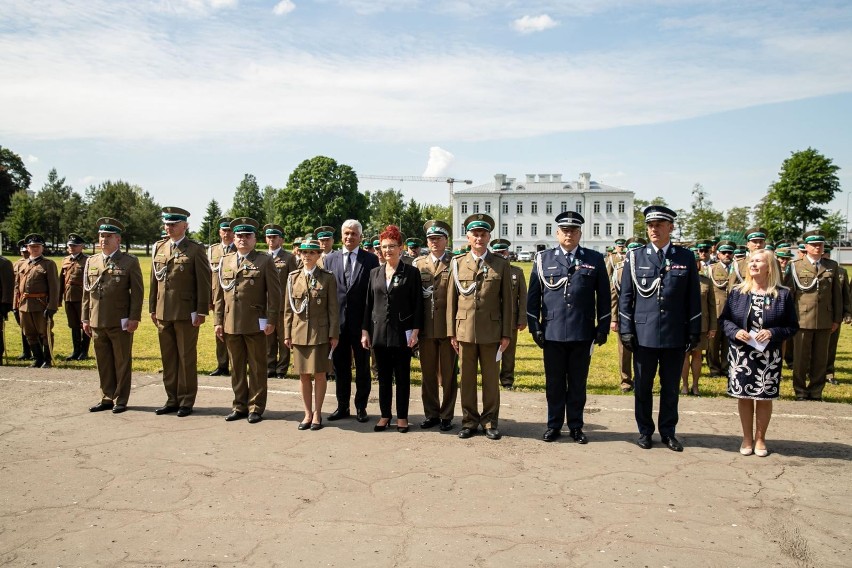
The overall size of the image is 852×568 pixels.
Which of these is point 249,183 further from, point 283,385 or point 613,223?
point 283,385

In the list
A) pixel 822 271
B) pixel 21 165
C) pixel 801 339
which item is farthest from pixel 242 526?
pixel 21 165

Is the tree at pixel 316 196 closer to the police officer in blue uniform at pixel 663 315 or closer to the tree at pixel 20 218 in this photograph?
the tree at pixel 20 218

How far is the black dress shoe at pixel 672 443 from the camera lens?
6.35m

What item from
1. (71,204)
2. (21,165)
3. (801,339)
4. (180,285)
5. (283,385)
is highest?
(21,165)

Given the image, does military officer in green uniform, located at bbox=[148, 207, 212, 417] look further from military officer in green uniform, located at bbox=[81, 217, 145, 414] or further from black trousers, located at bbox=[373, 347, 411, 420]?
black trousers, located at bbox=[373, 347, 411, 420]

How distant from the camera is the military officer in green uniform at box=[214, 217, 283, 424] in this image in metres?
7.53

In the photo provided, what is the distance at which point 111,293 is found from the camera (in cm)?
800

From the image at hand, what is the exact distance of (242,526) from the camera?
4520 millimetres

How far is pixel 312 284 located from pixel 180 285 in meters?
1.81

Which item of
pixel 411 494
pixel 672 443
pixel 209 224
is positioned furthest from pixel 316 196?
pixel 411 494

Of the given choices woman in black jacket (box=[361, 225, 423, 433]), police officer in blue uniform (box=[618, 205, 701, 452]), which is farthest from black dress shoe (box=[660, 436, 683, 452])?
woman in black jacket (box=[361, 225, 423, 433])

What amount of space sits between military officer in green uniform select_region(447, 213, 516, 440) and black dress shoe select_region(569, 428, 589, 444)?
2.67 feet

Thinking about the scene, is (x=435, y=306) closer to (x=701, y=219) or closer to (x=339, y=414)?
(x=339, y=414)

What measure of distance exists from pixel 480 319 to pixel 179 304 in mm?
3764
